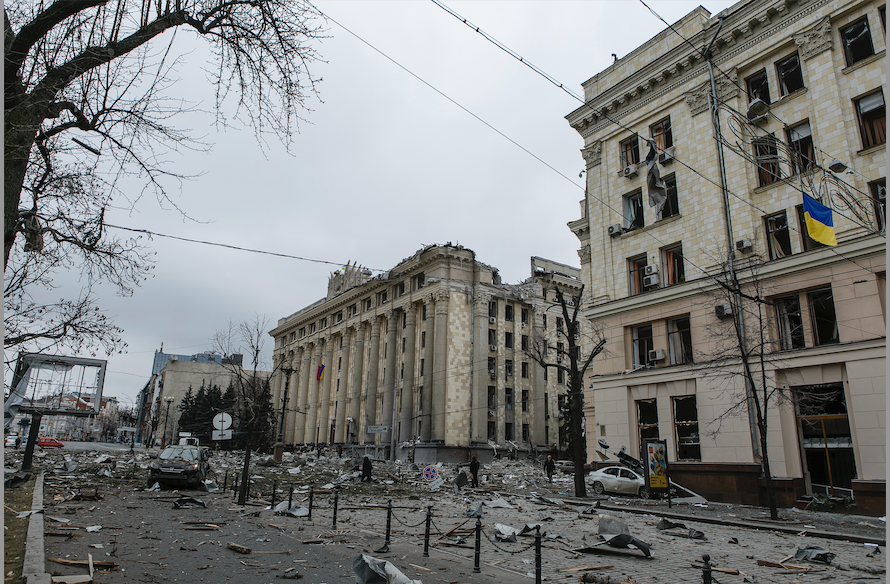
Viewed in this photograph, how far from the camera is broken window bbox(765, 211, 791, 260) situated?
70.2ft

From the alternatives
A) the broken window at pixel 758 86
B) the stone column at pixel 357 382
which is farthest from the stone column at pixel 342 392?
the broken window at pixel 758 86

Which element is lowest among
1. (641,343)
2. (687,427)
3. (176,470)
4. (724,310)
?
(176,470)

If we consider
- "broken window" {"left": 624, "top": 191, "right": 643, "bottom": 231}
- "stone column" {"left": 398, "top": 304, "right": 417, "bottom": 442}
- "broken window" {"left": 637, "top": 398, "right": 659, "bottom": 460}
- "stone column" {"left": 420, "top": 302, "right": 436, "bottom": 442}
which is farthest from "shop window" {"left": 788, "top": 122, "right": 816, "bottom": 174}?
"stone column" {"left": 398, "top": 304, "right": 417, "bottom": 442}

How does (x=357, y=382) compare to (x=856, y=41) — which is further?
(x=357, y=382)

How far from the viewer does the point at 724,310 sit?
71.6ft

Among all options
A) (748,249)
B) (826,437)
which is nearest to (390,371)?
(748,249)

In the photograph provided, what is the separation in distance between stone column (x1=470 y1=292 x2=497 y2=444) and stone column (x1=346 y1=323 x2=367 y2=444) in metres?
16.0

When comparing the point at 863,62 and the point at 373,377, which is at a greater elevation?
the point at 863,62

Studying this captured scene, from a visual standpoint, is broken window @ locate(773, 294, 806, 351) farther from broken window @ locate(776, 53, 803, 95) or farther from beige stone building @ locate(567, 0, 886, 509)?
broken window @ locate(776, 53, 803, 95)

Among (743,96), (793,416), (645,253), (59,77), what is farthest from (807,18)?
(59,77)

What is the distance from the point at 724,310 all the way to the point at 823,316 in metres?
3.23

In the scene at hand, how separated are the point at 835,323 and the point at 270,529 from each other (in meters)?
19.6

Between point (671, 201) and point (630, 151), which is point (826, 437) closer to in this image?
point (671, 201)

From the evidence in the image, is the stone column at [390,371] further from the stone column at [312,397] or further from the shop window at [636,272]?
the shop window at [636,272]
